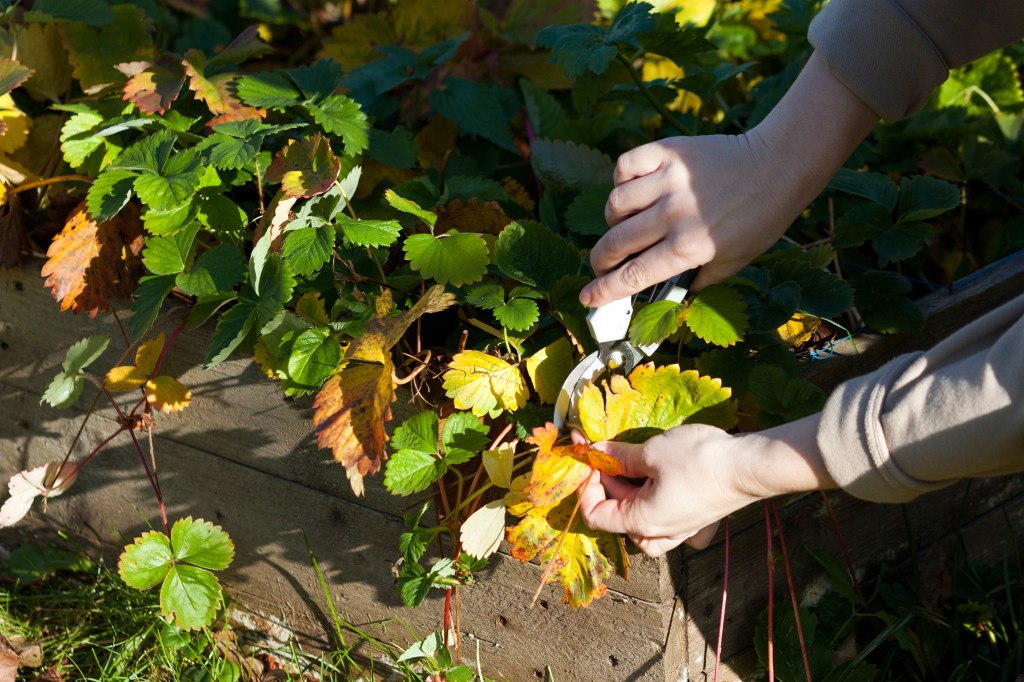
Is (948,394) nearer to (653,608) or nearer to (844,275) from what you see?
(653,608)

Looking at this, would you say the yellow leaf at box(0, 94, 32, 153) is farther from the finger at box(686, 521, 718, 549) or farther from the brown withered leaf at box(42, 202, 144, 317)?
the finger at box(686, 521, 718, 549)

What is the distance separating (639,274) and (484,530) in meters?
0.32

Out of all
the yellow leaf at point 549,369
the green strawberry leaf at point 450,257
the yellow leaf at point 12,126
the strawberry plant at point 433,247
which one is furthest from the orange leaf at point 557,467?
the yellow leaf at point 12,126

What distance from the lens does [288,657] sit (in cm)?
144

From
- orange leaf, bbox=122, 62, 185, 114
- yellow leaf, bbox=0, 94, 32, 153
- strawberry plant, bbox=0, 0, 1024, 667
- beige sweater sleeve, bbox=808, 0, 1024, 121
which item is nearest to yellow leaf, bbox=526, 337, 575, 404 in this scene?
strawberry plant, bbox=0, 0, 1024, 667

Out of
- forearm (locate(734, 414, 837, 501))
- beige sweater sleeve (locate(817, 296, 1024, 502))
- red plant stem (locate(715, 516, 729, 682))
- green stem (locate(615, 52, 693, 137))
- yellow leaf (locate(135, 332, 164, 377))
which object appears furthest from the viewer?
green stem (locate(615, 52, 693, 137))

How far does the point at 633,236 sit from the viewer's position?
3.32 feet

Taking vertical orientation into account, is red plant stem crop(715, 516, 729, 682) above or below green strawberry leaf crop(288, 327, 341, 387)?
below

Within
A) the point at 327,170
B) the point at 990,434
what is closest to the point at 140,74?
the point at 327,170

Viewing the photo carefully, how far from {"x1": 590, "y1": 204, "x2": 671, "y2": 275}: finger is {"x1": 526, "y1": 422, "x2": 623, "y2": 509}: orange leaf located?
0.20 meters

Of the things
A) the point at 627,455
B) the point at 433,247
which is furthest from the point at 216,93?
the point at 627,455

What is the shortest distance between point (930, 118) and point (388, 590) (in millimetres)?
1161

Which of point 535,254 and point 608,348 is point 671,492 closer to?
point 608,348

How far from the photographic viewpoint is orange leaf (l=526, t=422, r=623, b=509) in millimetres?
971
